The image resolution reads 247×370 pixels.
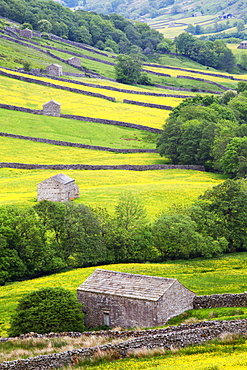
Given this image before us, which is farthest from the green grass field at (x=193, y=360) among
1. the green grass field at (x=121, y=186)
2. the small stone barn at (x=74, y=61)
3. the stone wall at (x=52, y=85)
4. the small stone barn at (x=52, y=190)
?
the small stone barn at (x=74, y=61)

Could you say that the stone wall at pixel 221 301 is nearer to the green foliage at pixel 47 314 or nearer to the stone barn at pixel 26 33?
the green foliage at pixel 47 314

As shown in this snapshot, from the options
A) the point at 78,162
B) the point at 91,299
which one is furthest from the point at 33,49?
the point at 91,299

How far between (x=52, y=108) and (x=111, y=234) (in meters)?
70.9

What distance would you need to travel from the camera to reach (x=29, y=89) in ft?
443

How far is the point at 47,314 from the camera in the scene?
103ft

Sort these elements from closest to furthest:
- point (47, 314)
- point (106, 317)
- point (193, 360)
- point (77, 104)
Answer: point (193, 360) → point (47, 314) → point (106, 317) → point (77, 104)

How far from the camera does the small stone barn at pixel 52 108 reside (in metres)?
119

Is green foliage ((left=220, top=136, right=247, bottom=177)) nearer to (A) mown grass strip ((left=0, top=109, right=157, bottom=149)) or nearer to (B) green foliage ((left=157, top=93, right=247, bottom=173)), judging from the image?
(B) green foliage ((left=157, top=93, right=247, bottom=173))

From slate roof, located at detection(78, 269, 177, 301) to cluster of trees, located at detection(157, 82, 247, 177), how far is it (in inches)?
2146

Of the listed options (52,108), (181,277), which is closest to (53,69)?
(52,108)

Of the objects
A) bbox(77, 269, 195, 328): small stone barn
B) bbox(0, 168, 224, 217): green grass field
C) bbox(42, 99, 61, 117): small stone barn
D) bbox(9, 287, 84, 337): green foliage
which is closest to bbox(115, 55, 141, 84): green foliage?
bbox(42, 99, 61, 117): small stone barn

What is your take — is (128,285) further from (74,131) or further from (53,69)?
(53,69)

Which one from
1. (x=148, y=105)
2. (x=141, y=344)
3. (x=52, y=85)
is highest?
(x=52, y=85)

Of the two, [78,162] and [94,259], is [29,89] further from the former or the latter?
[94,259]
